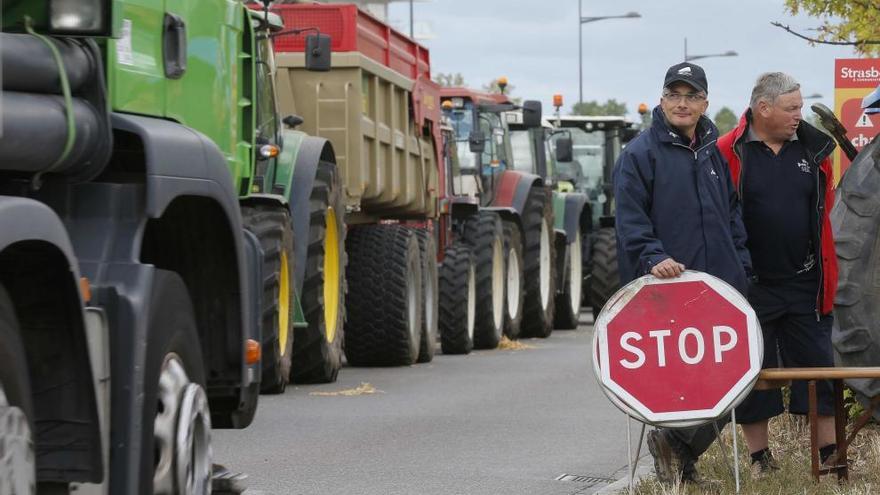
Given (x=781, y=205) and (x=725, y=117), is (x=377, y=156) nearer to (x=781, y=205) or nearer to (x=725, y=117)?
(x=781, y=205)

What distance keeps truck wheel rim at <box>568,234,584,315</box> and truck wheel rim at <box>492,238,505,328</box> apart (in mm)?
4573

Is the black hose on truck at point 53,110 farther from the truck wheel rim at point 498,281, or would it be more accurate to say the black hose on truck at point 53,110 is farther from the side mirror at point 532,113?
the side mirror at point 532,113

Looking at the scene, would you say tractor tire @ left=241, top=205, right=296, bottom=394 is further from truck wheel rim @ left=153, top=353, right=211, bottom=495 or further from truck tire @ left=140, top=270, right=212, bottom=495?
truck wheel rim @ left=153, top=353, right=211, bottom=495

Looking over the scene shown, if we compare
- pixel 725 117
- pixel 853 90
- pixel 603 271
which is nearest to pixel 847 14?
pixel 853 90

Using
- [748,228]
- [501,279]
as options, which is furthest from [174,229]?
[501,279]

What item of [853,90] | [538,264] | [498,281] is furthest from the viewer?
[538,264]

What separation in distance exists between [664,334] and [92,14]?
130 inches

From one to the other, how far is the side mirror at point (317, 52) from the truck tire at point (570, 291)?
11.5 meters

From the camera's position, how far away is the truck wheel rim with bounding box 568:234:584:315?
2745cm

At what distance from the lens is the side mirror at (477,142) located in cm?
2309

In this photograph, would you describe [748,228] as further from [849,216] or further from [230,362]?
[230,362]

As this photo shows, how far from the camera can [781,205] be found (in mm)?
9188

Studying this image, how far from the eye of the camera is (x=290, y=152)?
590 inches

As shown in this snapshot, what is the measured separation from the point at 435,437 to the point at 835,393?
3.64 m
